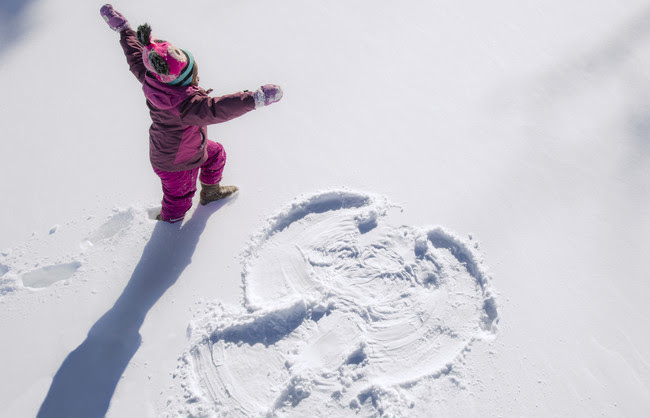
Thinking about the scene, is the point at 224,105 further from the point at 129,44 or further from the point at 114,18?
the point at 114,18

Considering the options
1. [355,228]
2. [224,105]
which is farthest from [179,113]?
[355,228]

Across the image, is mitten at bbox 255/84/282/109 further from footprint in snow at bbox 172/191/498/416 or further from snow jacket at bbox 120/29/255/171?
footprint in snow at bbox 172/191/498/416

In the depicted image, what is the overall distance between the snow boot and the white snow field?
60 mm

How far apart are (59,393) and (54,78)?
195 cm

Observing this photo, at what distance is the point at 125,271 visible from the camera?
177 centimetres

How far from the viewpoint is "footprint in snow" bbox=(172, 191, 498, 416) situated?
1.43m

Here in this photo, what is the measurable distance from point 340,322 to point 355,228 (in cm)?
42

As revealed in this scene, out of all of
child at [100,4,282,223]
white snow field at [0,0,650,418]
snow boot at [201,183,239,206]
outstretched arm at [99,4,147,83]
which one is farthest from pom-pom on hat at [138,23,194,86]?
white snow field at [0,0,650,418]

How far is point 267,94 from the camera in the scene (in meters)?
1.40

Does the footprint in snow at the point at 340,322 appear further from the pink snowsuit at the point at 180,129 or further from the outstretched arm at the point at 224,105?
the outstretched arm at the point at 224,105

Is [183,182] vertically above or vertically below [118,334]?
above

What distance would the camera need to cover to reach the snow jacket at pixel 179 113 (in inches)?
57.1

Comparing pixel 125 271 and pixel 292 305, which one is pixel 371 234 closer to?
pixel 292 305

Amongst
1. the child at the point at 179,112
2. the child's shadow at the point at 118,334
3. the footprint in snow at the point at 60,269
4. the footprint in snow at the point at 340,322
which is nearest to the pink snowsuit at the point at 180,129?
the child at the point at 179,112
